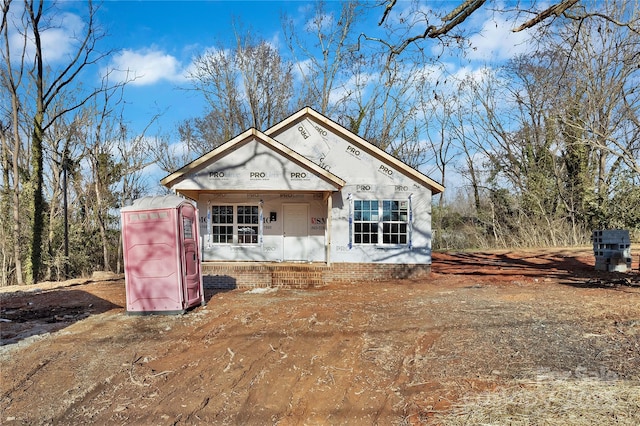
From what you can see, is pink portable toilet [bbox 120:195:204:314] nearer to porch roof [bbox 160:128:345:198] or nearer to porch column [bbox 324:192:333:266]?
porch roof [bbox 160:128:345:198]

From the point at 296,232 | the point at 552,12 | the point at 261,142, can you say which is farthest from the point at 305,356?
the point at 296,232

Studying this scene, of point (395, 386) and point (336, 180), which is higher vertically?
point (336, 180)

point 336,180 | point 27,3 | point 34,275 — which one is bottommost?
point 34,275

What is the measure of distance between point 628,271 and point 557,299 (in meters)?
6.24

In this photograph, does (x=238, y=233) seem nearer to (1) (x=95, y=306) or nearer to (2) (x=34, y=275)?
(1) (x=95, y=306)

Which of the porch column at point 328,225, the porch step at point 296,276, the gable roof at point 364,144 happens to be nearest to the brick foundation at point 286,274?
the porch step at point 296,276

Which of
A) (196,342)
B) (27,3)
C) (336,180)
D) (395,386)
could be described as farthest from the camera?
(27,3)

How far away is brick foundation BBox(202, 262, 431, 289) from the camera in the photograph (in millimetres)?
13273

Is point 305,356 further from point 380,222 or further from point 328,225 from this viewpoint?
point 380,222

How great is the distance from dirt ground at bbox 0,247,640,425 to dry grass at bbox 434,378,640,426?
62mm

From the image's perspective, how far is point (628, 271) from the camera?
44.9 feet

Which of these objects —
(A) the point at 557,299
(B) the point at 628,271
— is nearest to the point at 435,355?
(A) the point at 557,299

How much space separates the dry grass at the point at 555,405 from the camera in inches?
145

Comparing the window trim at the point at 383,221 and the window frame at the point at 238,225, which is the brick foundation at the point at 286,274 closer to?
the window trim at the point at 383,221
